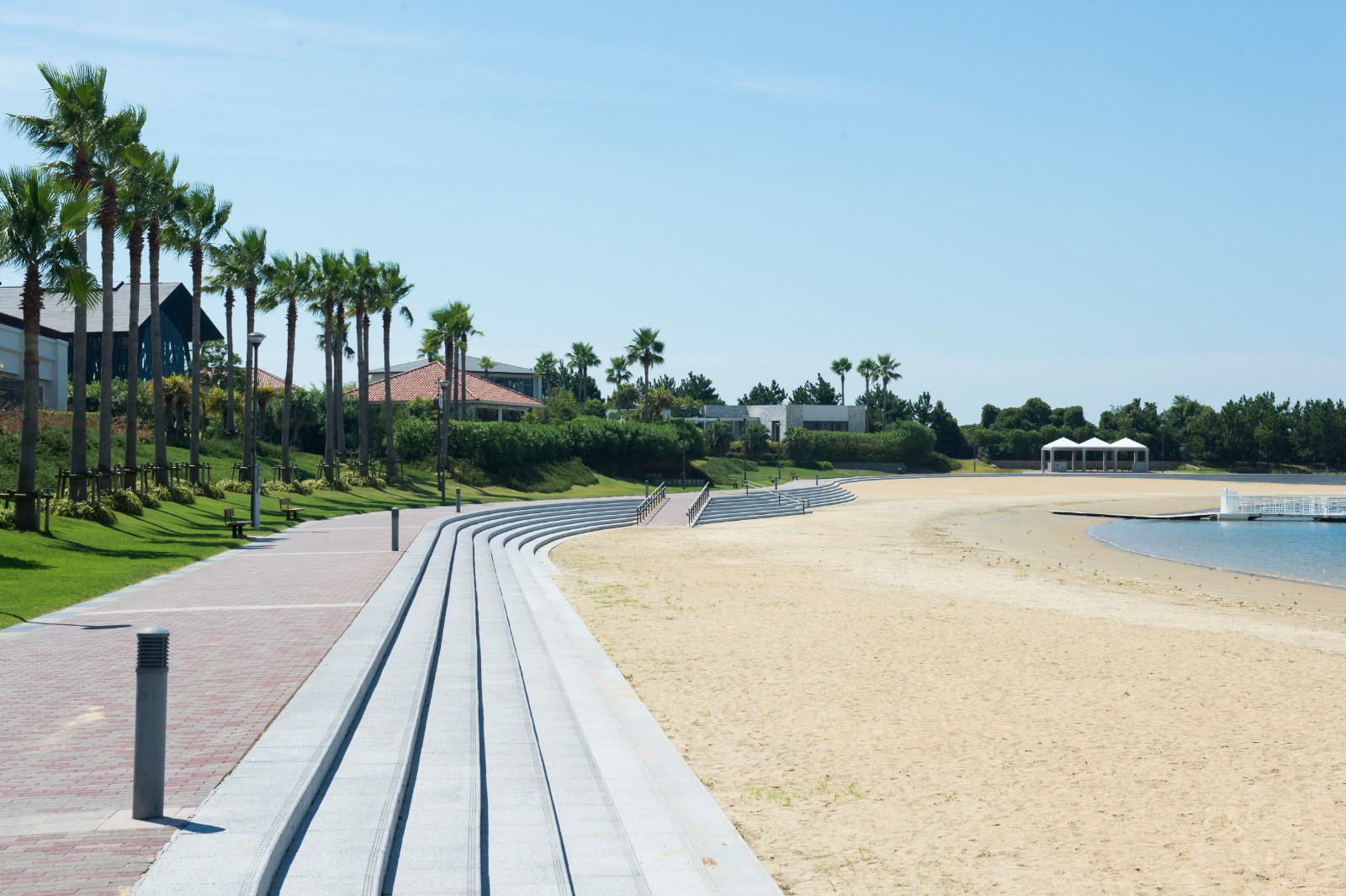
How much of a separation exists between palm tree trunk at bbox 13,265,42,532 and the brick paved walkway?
24.0ft

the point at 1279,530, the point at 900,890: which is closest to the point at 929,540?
the point at 1279,530

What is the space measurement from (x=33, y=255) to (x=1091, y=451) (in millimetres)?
104147

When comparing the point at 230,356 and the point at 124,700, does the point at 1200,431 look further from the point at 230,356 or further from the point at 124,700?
the point at 124,700

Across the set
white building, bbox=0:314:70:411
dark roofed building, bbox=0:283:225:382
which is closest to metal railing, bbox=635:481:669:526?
white building, bbox=0:314:70:411

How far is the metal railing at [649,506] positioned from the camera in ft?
145

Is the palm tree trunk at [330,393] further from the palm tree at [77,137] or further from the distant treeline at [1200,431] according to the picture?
the distant treeline at [1200,431]

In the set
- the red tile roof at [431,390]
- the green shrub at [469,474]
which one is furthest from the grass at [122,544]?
the red tile roof at [431,390]

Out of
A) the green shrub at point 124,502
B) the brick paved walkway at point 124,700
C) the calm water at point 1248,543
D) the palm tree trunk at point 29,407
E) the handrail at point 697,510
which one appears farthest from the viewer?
the handrail at point 697,510

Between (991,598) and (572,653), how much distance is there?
11.9 meters

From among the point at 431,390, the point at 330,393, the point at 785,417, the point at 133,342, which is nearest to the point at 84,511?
the point at 133,342

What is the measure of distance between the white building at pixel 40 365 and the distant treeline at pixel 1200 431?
9467 centimetres

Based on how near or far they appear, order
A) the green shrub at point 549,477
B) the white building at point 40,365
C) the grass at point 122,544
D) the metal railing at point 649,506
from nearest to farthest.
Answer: the grass at point 122,544 → the white building at point 40,365 → the metal railing at point 649,506 → the green shrub at point 549,477

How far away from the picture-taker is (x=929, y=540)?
39219 millimetres

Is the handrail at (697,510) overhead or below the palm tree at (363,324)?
below
